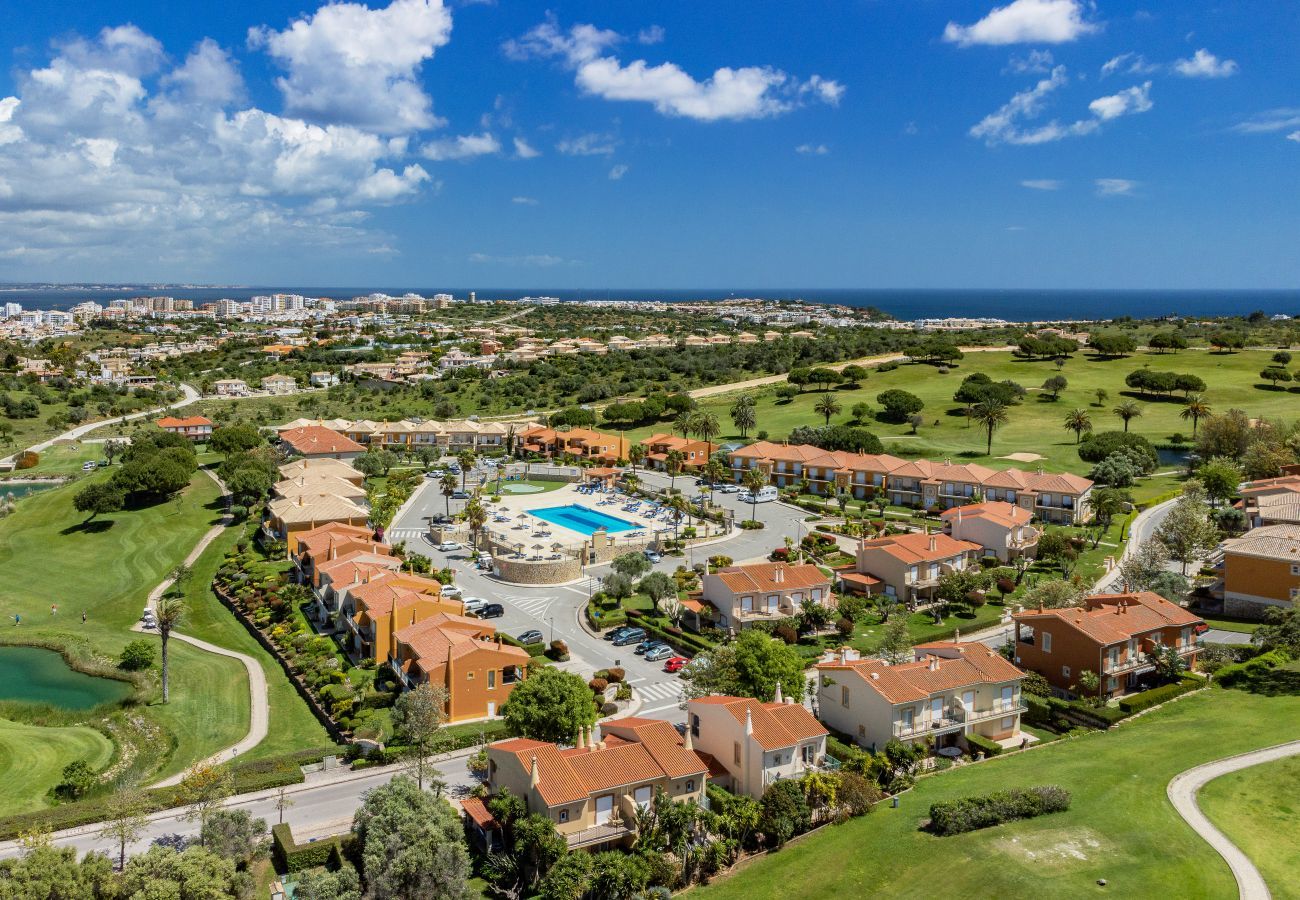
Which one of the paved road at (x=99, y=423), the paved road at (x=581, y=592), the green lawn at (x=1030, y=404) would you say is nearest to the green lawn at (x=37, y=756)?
the paved road at (x=581, y=592)

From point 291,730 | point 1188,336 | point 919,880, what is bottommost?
point 291,730

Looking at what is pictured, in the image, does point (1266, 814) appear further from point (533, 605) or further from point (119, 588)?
point (119, 588)

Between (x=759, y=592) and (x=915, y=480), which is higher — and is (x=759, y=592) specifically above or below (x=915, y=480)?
below

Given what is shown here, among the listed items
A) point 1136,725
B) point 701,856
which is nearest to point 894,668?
point 1136,725

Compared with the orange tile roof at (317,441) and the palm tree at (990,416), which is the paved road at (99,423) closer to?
the orange tile roof at (317,441)

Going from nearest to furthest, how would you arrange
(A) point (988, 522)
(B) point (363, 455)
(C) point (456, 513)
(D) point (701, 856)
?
(D) point (701, 856)
(A) point (988, 522)
(C) point (456, 513)
(B) point (363, 455)

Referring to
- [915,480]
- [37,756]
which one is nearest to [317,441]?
[37,756]

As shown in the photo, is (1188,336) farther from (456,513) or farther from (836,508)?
(456,513)
